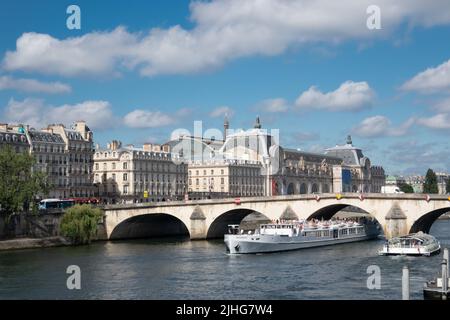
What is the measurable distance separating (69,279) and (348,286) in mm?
18802

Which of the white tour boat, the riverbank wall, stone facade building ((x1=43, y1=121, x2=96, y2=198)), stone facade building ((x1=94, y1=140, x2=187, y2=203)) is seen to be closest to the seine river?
the white tour boat

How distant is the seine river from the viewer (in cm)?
4338

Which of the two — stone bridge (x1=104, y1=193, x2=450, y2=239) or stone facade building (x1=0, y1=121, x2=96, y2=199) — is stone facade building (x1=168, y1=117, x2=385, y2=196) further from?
stone bridge (x1=104, y1=193, x2=450, y2=239)

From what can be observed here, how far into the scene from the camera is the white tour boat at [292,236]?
69.4 meters

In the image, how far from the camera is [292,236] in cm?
7450

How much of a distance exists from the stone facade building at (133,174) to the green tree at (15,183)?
37394 millimetres

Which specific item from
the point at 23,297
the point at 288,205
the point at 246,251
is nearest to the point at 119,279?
the point at 23,297

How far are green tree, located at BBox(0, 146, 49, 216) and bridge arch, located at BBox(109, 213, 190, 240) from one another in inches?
548

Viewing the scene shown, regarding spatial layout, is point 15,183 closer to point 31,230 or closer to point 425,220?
point 31,230

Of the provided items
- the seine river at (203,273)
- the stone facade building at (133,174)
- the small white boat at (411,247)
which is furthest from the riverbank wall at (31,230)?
the small white boat at (411,247)

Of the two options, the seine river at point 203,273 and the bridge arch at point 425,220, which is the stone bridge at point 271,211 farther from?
the seine river at point 203,273

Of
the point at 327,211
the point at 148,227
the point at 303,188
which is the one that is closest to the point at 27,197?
the point at 148,227
